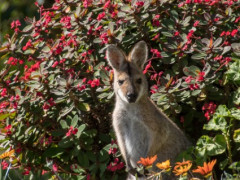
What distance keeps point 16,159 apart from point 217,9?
119 inches

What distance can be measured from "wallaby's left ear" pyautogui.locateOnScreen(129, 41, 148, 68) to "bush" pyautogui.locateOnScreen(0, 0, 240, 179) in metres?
0.12

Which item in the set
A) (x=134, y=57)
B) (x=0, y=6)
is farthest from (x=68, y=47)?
(x=0, y=6)

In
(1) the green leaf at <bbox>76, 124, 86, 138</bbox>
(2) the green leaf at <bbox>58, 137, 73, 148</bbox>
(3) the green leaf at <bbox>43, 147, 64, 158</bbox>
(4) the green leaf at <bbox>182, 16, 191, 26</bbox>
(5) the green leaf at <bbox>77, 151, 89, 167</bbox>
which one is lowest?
(5) the green leaf at <bbox>77, 151, 89, 167</bbox>

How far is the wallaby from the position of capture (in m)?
5.71

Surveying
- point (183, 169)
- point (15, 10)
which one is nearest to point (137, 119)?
point (183, 169)

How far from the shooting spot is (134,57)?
5824mm

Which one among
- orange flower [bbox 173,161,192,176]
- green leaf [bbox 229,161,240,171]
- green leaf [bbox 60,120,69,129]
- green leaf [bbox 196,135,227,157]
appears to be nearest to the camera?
orange flower [bbox 173,161,192,176]

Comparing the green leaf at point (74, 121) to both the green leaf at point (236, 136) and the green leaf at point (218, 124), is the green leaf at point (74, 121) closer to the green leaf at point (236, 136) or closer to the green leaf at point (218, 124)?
the green leaf at point (218, 124)

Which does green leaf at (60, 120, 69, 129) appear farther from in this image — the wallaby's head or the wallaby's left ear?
the wallaby's left ear

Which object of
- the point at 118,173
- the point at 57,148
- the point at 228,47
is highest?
the point at 228,47

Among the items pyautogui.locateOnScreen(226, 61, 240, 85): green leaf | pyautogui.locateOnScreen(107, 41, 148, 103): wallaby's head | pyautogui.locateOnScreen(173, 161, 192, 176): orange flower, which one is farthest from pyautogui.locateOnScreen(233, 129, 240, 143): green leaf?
pyautogui.locateOnScreen(173, 161, 192, 176): orange flower

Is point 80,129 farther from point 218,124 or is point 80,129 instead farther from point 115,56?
point 218,124

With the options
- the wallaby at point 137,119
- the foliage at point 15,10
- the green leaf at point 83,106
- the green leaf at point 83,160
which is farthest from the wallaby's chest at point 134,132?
the foliage at point 15,10

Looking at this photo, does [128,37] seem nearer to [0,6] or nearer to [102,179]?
[102,179]
